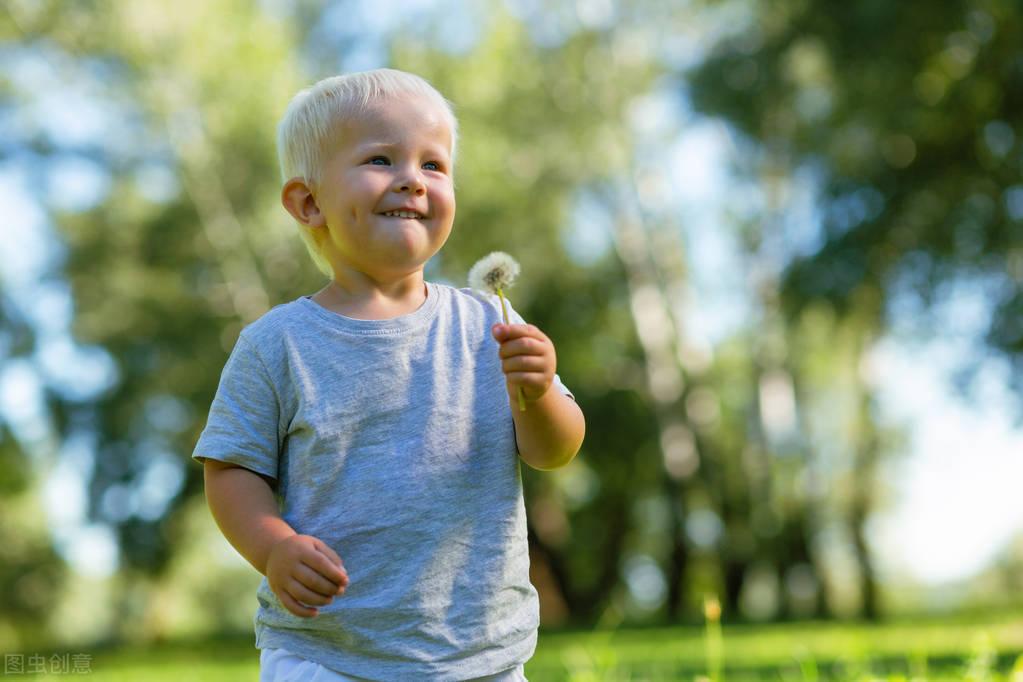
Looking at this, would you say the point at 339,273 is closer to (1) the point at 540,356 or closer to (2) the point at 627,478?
(1) the point at 540,356

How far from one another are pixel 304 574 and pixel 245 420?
33 cm

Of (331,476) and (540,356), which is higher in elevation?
(540,356)

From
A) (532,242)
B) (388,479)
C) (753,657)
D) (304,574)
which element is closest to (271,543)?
(304,574)

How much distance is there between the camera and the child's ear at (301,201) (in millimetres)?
2176

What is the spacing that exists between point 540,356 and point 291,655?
27.2 inches

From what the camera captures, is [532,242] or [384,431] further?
[532,242]

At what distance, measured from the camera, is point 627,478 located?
875 inches

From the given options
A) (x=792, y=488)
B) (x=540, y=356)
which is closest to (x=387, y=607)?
(x=540, y=356)

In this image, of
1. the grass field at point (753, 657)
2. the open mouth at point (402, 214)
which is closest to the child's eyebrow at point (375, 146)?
the open mouth at point (402, 214)

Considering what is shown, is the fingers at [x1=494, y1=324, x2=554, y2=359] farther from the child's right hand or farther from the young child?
the child's right hand

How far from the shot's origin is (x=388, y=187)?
81.0 inches

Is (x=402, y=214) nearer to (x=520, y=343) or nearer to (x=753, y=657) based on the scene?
(x=520, y=343)

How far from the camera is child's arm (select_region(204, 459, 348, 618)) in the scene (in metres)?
1.82

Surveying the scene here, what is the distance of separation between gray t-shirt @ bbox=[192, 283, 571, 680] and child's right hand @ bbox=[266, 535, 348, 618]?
0.41ft
